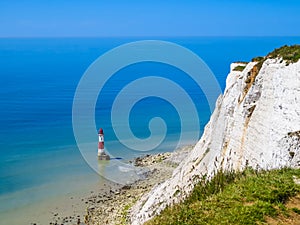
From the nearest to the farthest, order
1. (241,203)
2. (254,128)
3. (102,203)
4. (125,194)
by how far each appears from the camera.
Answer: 1. (241,203)
2. (254,128)
3. (102,203)
4. (125,194)

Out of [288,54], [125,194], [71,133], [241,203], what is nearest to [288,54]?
[288,54]

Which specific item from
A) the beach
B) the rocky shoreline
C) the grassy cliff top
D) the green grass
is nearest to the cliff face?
the grassy cliff top

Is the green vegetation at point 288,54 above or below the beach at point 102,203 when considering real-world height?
above

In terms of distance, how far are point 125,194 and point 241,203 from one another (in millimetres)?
19762

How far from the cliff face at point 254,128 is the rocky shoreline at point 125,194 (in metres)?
3.45

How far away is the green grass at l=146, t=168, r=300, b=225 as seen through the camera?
7.04m

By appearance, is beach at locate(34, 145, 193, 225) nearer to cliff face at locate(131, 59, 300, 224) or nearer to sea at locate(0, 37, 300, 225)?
sea at locate(0, 37, 300, 225)

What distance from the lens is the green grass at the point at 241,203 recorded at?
7035 millimetres

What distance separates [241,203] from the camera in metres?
7.58

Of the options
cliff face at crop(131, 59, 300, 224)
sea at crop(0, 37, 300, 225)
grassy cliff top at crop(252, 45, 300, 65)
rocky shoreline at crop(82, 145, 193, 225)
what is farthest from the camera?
sea at crop(0, 37, 300, 225)

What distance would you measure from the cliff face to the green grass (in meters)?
2.82

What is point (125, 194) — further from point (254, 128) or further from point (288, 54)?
point (288, 54)

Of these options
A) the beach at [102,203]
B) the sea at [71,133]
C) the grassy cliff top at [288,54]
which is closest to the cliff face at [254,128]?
the grassy cliff top at [288,54]

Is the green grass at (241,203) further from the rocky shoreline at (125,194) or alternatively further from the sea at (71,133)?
the sea at (71,133)
